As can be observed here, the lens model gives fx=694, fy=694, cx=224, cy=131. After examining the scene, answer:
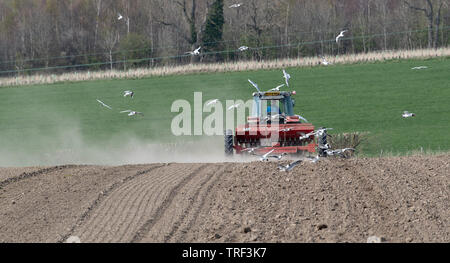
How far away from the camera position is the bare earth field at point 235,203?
912 cm

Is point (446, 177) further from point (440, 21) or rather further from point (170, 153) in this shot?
point (440, 21)

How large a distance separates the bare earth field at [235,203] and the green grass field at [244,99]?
957 centimetres

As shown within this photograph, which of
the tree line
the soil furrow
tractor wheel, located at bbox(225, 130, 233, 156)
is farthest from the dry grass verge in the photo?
the soil furrow

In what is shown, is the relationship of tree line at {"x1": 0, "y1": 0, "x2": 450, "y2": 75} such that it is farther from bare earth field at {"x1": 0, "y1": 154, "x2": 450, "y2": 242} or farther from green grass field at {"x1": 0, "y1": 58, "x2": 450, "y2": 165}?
bare earth field at {"x1": 0, "y1": 154, "x2": 450, "y2": 242}

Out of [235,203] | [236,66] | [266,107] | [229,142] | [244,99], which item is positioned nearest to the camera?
[235,203]

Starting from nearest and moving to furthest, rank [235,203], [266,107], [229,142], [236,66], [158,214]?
[158,214] < [235,203] < [229,142] < [266,107] < [236,66]

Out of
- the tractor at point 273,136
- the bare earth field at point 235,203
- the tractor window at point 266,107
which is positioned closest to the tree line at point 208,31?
the tractor window at point 266,107

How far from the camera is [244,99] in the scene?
3309 centimetres

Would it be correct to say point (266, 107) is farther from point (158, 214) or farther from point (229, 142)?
point (158, 214)

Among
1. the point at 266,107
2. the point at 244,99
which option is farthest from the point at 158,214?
the point at 244,99

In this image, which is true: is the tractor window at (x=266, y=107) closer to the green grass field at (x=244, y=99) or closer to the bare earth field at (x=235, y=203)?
the bare earth field at (x=235, y=203)

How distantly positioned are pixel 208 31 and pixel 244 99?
18888mm

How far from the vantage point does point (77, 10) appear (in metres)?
71.9

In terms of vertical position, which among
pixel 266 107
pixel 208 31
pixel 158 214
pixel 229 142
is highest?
pixel 208 31
